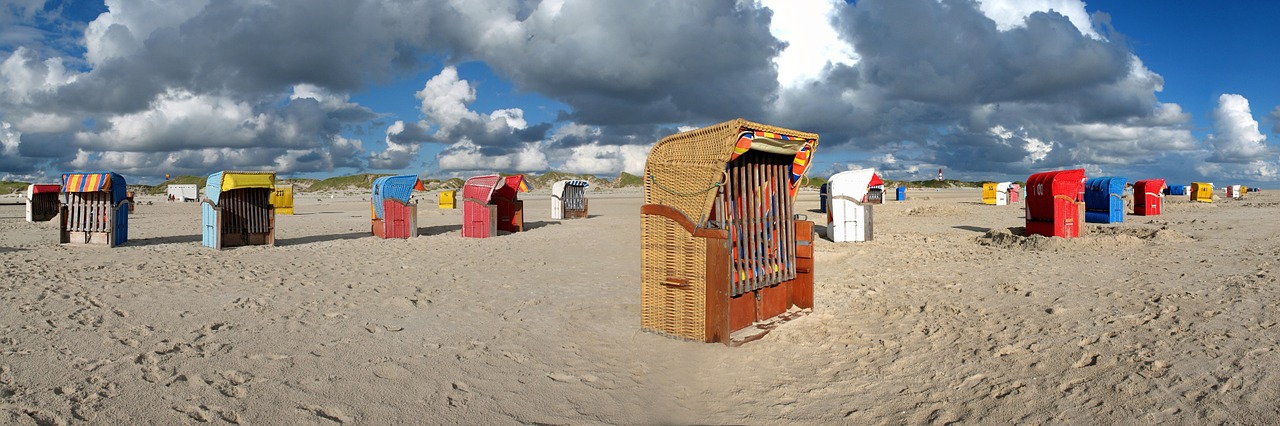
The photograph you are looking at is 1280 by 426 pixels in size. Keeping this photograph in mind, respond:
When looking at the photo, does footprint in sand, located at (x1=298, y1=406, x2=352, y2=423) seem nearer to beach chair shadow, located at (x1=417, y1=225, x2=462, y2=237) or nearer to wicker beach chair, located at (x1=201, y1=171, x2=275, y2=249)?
wicker beach chair, located at (x1=201, y1=171, x2=275, y2=249)

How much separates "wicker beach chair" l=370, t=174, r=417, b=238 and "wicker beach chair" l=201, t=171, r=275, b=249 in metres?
3.02

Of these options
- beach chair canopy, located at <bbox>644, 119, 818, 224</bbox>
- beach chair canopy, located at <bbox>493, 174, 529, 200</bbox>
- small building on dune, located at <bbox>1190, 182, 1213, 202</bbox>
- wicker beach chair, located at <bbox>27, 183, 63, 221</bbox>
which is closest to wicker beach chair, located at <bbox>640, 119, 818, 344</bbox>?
beach chair canopy, located at <bbox>644, 119, 818, 224</bbox>

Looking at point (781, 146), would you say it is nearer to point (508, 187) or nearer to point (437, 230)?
point (508, 187)

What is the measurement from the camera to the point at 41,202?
24.9 m

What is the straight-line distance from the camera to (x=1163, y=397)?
423 cm

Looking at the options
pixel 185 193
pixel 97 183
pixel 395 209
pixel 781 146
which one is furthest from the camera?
pixel 185 193

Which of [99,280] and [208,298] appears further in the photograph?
[99,280]

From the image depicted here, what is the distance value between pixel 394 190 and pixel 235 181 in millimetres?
4184

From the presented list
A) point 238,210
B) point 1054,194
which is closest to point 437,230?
point 238,210

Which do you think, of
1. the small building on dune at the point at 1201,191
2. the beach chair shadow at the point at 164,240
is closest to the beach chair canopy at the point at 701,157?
the beach chair shadow at the point at 164,240

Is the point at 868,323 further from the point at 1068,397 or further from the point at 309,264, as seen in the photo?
the point at 309,264

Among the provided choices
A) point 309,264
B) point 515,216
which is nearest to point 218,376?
point 309,264

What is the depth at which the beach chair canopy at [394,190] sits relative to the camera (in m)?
18.5

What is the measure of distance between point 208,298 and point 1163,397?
9.73 meters
